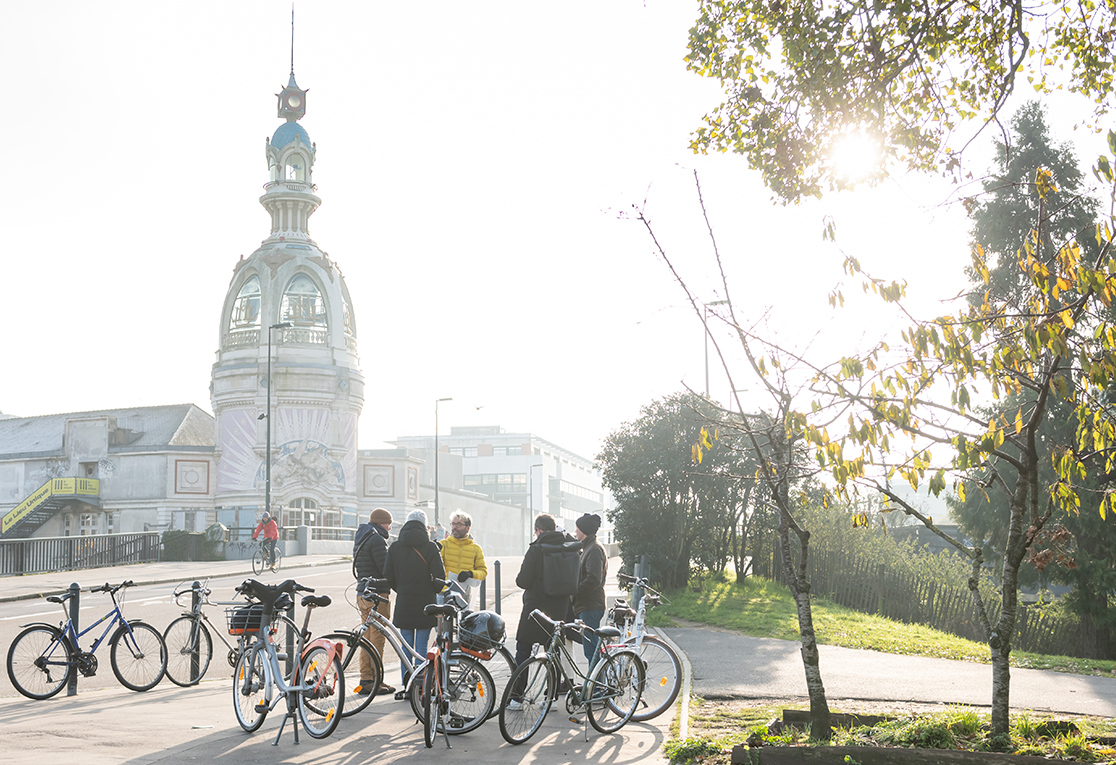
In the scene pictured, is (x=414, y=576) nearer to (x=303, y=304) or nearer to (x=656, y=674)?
(x=656, y=674)

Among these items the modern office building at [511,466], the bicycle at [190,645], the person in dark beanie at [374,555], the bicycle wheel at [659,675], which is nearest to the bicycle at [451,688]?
the bicycle wheel at [659,675]

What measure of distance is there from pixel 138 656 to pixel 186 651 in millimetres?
520

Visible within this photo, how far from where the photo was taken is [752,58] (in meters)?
9.57

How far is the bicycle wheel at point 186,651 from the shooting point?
36.4ft

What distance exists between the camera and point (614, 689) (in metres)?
8.35

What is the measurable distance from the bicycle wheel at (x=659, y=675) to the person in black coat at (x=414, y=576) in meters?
1.96

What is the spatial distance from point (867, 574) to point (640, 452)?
5641 millimetres

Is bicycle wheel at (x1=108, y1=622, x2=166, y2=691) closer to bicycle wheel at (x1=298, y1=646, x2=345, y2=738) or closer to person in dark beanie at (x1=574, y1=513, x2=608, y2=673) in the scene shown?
bicycle wheel at (x1=298, y1=646, x2=345, y2=738)

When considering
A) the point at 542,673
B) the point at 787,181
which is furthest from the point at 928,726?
the point at 787,181

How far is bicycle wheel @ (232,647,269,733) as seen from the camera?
26.5 ft

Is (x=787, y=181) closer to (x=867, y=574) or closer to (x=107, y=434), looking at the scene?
(x=867, y=574)

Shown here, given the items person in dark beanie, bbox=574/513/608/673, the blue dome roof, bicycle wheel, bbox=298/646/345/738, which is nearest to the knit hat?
person in dark beanie, bbox=574/513/608/673

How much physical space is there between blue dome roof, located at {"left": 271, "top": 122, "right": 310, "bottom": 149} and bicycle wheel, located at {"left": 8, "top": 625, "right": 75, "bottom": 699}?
55966 millimetres

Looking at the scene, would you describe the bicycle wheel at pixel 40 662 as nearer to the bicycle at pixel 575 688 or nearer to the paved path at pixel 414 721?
the paved path at pixel 414 721
